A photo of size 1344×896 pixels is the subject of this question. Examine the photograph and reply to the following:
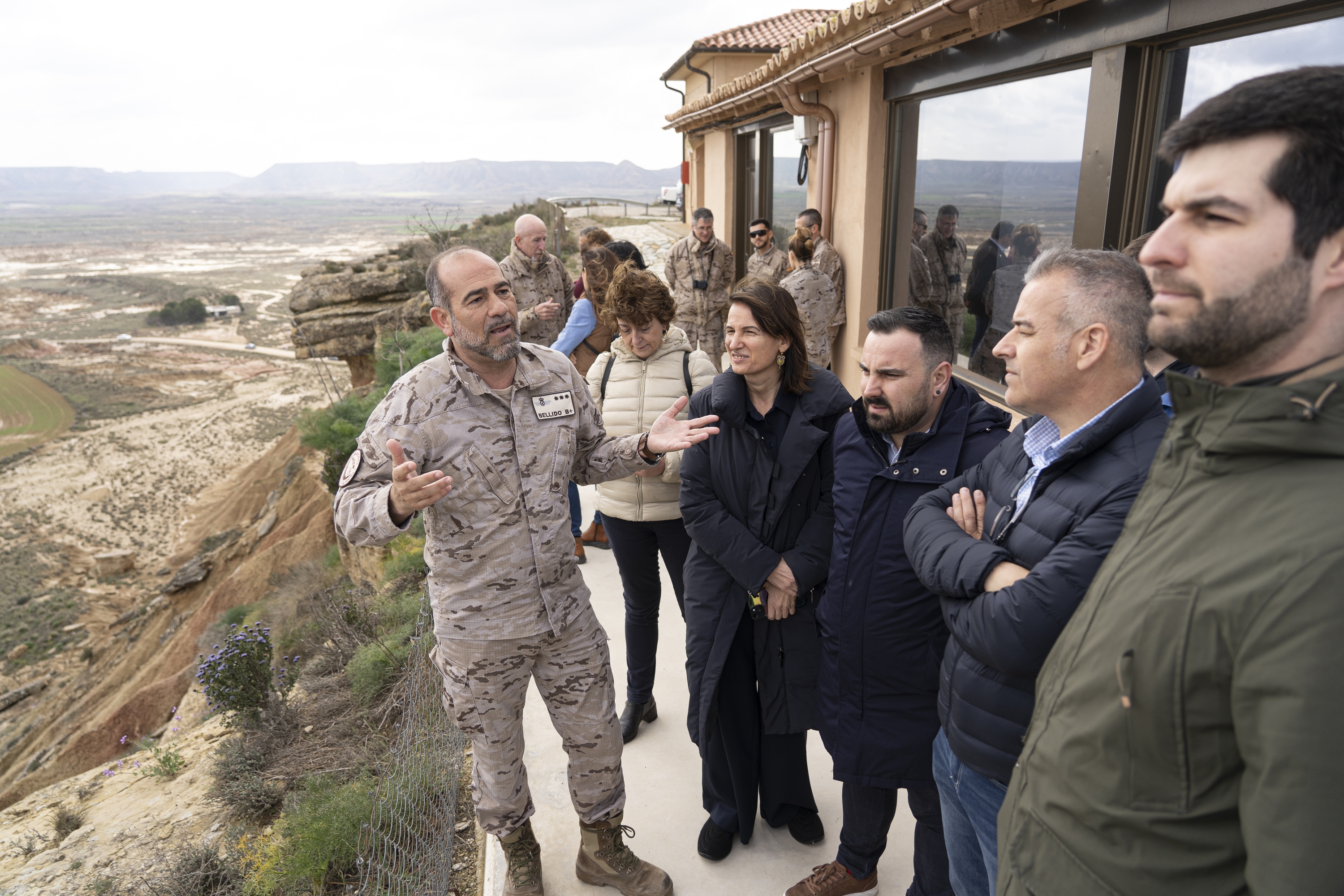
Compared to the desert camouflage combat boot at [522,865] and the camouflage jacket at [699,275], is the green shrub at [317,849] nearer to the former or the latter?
the desert camouflage combat boot at [522,865]

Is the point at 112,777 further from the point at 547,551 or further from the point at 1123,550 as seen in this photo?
the point at 1123,550

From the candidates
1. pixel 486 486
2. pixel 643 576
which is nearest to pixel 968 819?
pixel 486 486

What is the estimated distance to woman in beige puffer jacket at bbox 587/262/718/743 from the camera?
325cm

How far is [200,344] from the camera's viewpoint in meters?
70.4

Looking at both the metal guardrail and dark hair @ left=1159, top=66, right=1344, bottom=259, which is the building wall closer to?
dark hair @ left=1159, top=66, right=1344, bottom=259

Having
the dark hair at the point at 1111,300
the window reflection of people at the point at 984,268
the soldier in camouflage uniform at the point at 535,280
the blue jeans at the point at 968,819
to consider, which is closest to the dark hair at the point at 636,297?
the dark hair at the point at 1111,300

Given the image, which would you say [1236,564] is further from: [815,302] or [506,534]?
[815,302]

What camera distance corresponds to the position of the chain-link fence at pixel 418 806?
263 centimetres

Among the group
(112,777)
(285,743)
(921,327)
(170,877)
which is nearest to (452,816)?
(170,877)

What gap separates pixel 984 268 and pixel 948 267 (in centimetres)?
53

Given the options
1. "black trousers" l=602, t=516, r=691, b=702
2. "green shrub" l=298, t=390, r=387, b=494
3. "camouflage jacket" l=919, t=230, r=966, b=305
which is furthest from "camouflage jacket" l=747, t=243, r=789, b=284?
"green shrub" l=298, t=390, r=387, b=494

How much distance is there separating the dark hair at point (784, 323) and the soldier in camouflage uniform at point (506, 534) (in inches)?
14.8

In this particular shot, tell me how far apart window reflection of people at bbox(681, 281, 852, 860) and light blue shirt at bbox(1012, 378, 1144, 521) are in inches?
32.5

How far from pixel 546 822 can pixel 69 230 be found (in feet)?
700
